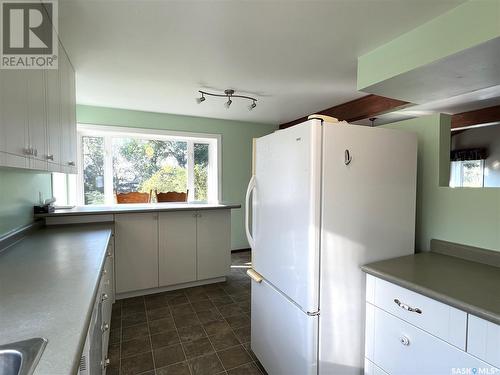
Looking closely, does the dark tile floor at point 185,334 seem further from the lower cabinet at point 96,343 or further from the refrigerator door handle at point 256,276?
the refrigerator door handle at point 256,276

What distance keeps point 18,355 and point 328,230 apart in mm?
1258

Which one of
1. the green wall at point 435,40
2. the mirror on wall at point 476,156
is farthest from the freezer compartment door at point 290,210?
the mirror on wall at point 476,156

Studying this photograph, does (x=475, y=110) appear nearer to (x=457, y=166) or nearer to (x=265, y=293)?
(x=457, y=166)

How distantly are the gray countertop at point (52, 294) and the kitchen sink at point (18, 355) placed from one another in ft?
0.07

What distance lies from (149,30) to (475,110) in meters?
3.75

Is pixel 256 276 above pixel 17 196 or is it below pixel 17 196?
below

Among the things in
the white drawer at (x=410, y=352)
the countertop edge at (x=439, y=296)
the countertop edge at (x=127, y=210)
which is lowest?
the white drawer at (x=410, y=352)

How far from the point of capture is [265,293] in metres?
1.77

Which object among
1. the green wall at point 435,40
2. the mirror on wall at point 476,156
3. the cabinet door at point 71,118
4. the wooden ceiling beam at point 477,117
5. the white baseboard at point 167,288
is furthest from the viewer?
the wooden ceiling beam at point 477,117

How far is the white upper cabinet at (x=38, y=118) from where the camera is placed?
1.12 metres

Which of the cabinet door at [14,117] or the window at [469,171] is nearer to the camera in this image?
the cabinet door at [14,117]

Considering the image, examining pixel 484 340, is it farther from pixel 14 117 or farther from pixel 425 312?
pixel 14 117

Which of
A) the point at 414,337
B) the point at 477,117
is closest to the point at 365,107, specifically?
the point at 477,117

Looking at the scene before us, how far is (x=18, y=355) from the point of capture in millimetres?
696
